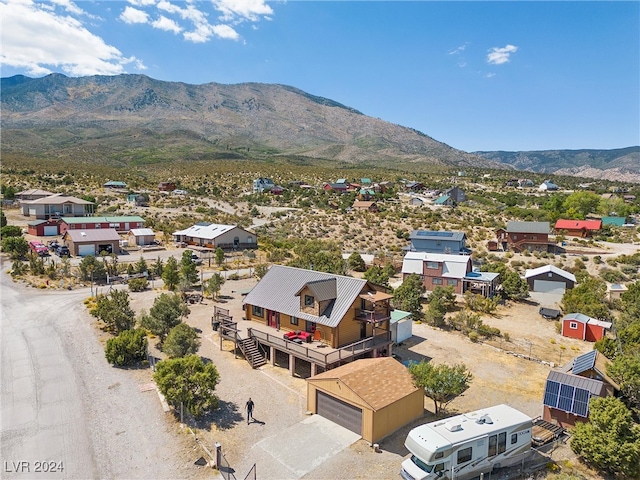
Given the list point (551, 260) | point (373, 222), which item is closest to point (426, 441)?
point (551, 260)

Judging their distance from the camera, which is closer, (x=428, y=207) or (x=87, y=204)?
(x=87, y=204)

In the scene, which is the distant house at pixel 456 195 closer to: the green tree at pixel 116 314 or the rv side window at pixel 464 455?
the green tree at pixel 116 314

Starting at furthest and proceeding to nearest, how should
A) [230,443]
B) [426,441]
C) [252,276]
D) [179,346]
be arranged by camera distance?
[252,276], [179,346], [230,443], [426,441]

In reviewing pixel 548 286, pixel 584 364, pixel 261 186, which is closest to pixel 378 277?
pixel 548 286

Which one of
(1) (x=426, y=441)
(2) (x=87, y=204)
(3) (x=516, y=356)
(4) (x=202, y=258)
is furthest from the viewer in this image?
(2) (x=87, y=204)

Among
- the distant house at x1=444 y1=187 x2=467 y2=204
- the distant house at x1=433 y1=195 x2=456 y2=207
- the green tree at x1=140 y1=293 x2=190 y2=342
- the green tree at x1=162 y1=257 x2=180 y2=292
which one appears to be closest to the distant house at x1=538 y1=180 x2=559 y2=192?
the distant house at x1=444 y1=187 x2=467 y2=204

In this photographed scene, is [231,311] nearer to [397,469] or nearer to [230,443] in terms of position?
[230,443]
